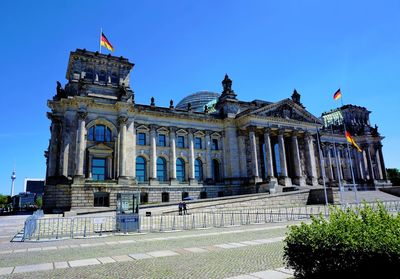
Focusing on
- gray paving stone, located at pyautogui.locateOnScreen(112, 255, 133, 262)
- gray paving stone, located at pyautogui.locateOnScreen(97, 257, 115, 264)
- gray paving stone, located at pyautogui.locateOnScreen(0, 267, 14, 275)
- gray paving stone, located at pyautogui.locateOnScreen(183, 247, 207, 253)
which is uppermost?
gray paving stone, located at pyautogui.locateOnScreen(0, 267, 14, 275)

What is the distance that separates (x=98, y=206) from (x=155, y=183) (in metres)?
10.0

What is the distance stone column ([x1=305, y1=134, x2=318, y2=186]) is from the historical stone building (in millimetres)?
196

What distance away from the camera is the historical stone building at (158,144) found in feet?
144

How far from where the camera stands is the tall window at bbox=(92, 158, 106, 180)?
4556 centimetres

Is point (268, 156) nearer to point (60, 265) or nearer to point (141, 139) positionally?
point (141, 139)

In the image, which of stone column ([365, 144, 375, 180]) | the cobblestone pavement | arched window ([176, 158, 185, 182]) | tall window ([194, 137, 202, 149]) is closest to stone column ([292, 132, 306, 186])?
tall window ([194, 137, 202, 149])

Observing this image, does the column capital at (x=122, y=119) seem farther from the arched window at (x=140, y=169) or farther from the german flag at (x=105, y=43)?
the german flag at (x=105, y=43)

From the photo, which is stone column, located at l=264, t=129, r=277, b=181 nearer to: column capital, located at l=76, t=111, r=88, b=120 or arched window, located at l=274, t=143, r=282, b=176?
arched window, located at l=274, t=143, r=282, b=176

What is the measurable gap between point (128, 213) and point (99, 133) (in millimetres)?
28378

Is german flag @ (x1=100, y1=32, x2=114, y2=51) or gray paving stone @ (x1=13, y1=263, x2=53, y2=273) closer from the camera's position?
gray paving stone @ (x1=13, y1=263, x2=53, y2=273)

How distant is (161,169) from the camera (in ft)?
172

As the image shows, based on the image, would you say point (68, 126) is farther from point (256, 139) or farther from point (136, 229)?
point (256, 139)

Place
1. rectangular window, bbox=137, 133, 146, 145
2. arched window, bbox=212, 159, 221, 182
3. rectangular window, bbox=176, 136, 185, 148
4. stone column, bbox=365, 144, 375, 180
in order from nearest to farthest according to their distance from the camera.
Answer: rectangular window, bbox=137, 133, 146, 145, rectangular window, bbox=176, 136, 185, 148, arched window, bbox=212, 159, 221, 182, stone column, bbox=365, 144, 375, 180

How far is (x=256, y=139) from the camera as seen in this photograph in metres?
58.9
